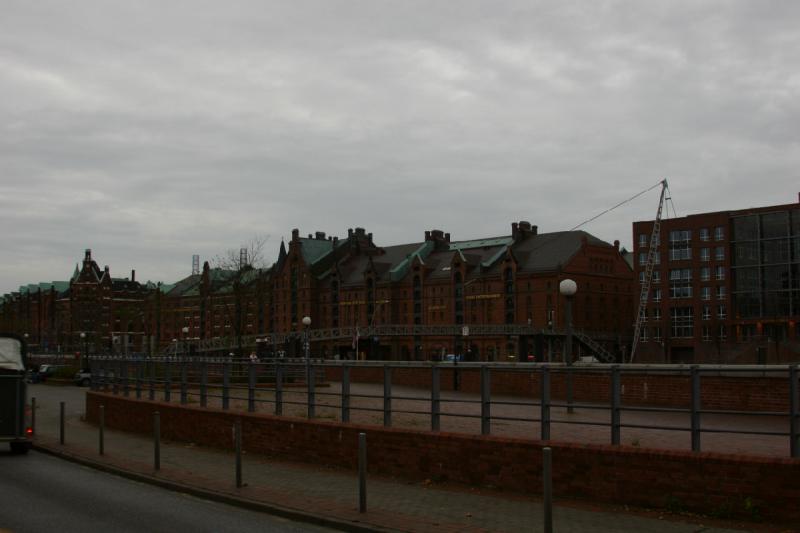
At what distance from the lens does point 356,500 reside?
40.2 feet

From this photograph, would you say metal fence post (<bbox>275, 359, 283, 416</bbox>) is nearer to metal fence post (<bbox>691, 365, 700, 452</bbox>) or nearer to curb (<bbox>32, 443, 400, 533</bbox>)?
curb (<bbox>32, 443, 400, 533</bbox>)

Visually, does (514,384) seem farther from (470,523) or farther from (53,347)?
(53,347)

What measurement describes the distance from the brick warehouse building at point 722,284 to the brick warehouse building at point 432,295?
11097 millimetres

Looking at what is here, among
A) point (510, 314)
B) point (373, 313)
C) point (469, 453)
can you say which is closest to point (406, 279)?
point (373, 313)

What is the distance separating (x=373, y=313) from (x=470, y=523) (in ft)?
385

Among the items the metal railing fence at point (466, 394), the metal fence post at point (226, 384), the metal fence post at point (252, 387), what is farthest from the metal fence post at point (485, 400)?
the metal fence post at point (226, 384)

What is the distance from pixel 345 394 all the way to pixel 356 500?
144 inches

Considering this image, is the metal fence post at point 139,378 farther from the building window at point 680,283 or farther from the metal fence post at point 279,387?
the building window at point 680,283

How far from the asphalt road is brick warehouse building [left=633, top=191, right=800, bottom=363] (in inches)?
3214

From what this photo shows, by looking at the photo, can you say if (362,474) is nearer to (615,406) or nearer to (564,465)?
(564,465)

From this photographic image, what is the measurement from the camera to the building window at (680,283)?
9850 centimetres

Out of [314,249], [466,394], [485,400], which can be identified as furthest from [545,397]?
[314,249]

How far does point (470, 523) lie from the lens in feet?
34.8

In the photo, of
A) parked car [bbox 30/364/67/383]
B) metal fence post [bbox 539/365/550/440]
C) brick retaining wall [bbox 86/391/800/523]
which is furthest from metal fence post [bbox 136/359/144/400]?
parked car [bbox 30/364/67/383]
